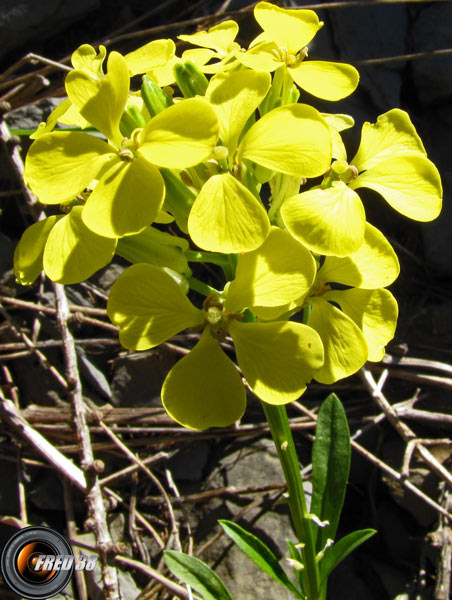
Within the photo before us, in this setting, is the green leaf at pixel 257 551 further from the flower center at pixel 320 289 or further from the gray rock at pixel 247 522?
the flower center at pixel 320 289

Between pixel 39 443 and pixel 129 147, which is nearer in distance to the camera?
pixel 129 147

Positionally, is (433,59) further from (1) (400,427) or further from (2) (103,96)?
(2) (103,96)

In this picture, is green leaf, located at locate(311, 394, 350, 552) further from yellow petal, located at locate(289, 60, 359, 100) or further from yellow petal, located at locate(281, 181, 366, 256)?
yellow petal, located at locate(289, 60, 359, 100)

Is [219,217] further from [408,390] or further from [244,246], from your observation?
[408,390]

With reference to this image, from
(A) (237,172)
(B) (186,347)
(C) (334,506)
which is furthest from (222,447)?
(A) (237,172)

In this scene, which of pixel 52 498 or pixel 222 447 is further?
pixel 222 447

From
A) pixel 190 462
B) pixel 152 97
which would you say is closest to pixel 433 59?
pixel 152 97
